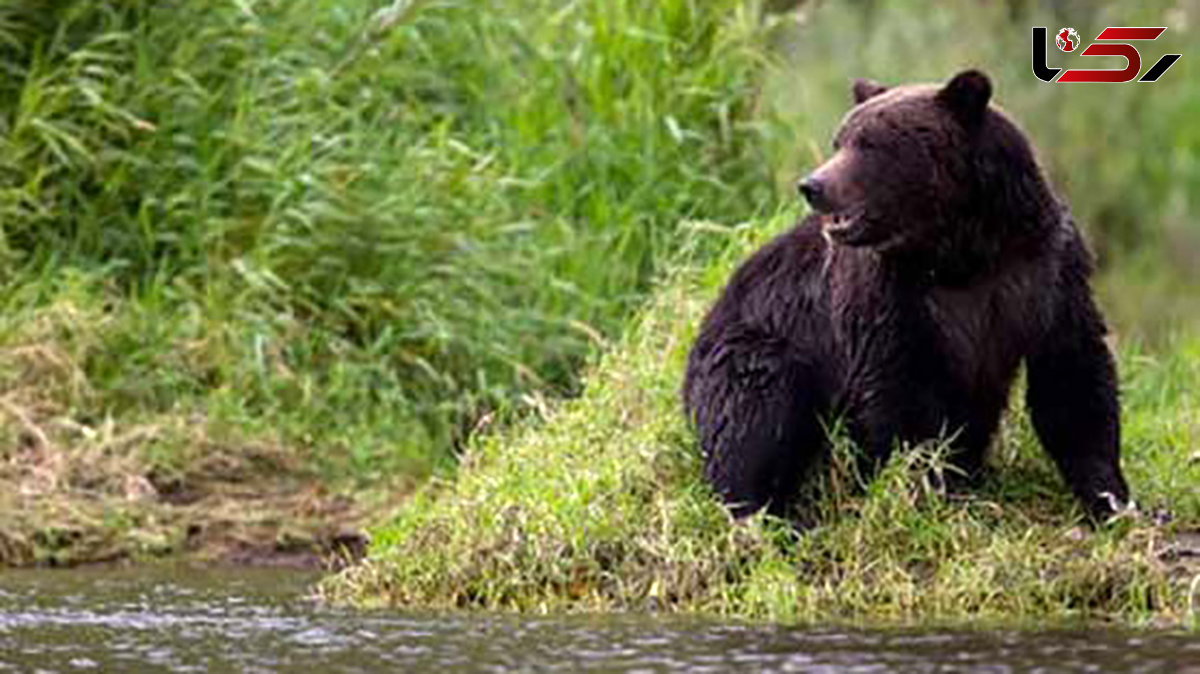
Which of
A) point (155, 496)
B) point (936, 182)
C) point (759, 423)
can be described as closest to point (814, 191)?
point (936, 182)

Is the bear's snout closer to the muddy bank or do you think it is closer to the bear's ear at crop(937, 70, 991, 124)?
the bear's ear at crop(937, 70, 991, 124)

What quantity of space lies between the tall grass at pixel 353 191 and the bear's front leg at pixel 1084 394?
2901 mm

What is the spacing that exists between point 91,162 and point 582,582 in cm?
368

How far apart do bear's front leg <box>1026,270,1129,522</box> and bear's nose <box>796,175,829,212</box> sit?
2.11 ft

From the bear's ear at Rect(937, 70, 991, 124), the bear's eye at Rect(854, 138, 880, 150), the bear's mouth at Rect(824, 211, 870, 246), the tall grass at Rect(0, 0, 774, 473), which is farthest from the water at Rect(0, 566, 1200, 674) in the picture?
the tall grass at Rect(0, 0, 774, 473)

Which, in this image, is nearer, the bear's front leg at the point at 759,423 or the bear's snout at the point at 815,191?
the bear's snout at the point at 815,191

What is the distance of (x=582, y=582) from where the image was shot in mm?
7539

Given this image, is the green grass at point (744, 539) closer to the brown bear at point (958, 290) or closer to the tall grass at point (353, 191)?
the brown bear at point (958, 290)

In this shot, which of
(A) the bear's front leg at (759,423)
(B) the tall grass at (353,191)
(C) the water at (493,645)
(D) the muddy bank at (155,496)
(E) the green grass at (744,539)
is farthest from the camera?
(B) the tall grass at (353,191)

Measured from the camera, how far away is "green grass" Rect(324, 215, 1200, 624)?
7074 millimetres

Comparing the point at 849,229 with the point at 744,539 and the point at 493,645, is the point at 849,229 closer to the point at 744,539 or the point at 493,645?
the point at 744,539

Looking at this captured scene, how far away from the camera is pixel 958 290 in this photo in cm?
736

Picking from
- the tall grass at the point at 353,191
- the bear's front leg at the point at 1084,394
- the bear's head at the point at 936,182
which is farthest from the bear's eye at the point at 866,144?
the tall grass at the point at 353,191

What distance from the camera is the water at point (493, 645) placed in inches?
247
